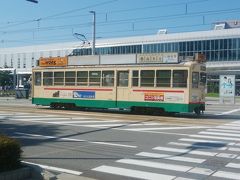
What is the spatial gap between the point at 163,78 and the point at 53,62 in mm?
8511

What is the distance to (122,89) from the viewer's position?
81.8 feet

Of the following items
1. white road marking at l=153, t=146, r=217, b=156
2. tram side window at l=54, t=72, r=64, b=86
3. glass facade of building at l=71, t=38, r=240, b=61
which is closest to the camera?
white road marking at l=153, t=146, r=217, b=156

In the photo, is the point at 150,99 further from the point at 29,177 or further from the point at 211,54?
the point at 211,54

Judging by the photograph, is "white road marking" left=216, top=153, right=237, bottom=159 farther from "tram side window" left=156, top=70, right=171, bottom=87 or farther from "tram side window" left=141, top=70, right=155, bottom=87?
"tram side window" left=141, top=70, right=155, bottom=87

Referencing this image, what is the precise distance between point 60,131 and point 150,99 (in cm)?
808

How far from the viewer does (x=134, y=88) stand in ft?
80.2

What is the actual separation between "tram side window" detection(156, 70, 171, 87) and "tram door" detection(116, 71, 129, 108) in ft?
6.51

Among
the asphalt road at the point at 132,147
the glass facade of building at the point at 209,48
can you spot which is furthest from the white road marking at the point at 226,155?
the glass facade of building at the point at 209,48

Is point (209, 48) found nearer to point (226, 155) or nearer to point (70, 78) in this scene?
point (70, 78)

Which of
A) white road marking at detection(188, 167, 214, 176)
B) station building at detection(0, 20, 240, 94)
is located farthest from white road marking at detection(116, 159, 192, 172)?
station building at detection(0, 20, 240, 94)

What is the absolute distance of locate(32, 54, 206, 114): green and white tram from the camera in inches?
904

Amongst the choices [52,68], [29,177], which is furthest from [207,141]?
[52,68]

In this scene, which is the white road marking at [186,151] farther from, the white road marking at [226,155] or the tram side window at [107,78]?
the tram side window at [107,78]

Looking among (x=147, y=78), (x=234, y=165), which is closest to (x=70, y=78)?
(x=147, y=78)
